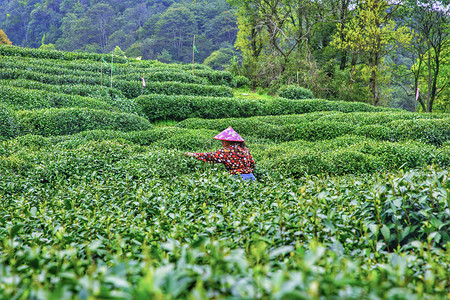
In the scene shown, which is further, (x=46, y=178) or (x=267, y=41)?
(x=267, y=41)

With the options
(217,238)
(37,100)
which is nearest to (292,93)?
(37,100)

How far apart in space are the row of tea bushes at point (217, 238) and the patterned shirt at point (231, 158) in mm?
447

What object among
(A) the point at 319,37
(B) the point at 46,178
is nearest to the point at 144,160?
(B) the point at 46,178

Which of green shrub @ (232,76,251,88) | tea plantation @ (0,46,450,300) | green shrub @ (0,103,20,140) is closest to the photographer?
tea plantation @ (0,46,450,300)

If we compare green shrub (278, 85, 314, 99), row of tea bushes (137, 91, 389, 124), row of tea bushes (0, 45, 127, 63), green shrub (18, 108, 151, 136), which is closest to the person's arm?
green shrub (18, 108, 151, 136)

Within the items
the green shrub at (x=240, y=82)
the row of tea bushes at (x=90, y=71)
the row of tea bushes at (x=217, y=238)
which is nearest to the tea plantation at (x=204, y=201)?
the row of tea bushes at (x=217, y=238)

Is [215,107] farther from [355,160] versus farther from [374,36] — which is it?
[374,36]

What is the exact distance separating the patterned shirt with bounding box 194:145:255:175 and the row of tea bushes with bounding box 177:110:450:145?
5.45m

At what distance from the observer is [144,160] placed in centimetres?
605

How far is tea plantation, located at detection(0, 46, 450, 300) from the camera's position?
4.35 feet

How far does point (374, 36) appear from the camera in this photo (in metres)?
20.3

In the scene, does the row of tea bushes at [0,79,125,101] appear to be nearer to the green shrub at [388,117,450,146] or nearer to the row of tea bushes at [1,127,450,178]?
the row of tea bushes at [1,127,450,178]

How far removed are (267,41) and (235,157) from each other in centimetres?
2304

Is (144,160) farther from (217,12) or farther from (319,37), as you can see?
(217,12)
